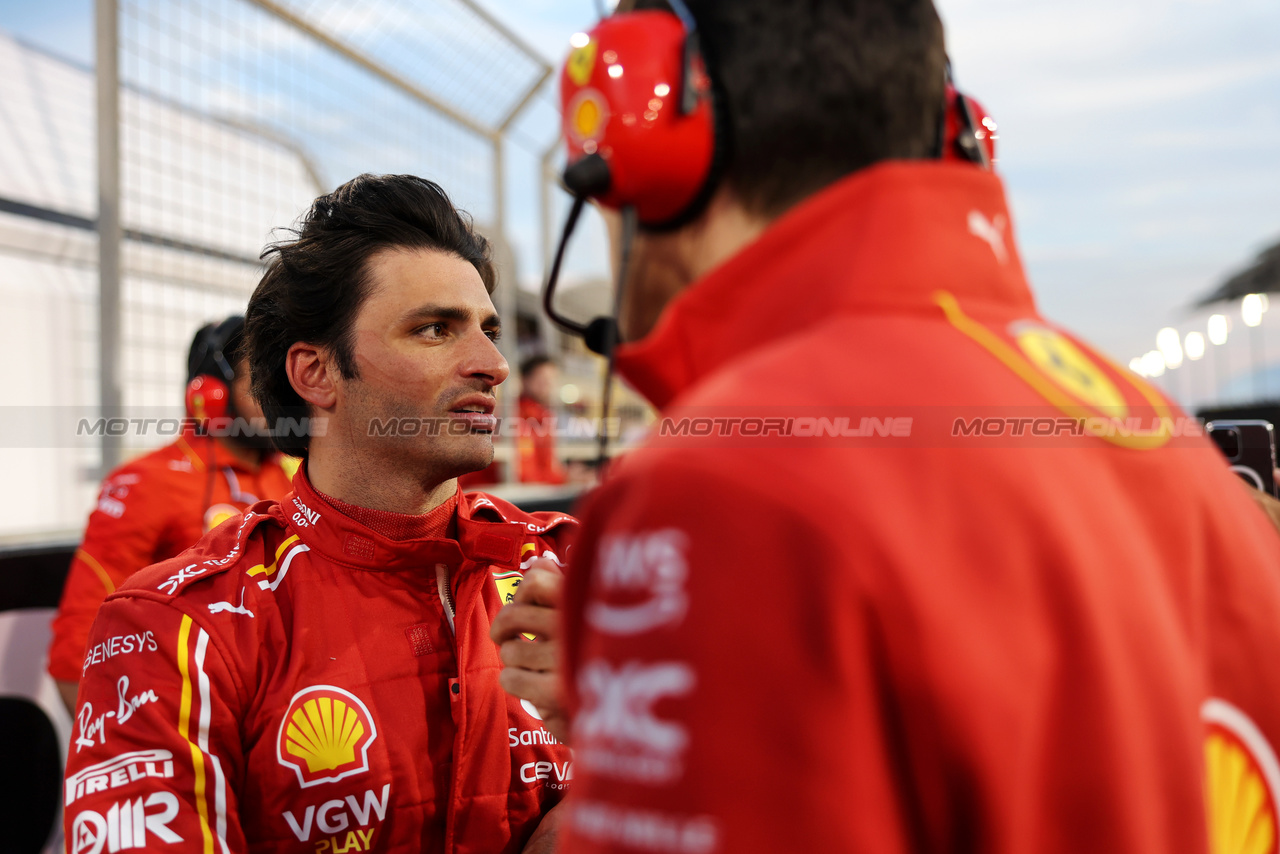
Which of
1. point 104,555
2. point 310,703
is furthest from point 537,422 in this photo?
point 310,703

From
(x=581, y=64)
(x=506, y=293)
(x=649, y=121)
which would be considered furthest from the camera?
(x=506, y=293)

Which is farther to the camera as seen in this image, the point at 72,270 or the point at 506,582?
the point at 72,270

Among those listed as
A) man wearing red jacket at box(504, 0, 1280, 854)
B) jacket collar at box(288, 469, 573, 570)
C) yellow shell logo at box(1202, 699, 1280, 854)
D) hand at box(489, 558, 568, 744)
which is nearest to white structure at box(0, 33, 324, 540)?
jacket collar at box(288, 469, 573, 570)

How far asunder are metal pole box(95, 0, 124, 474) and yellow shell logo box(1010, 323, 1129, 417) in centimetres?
341

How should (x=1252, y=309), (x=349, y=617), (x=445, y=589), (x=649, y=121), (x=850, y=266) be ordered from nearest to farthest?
(x=850, y=266)
(x=649, y=121)
(x=349, y=617)
(x=445, y=589)
(x=1252, y=309)

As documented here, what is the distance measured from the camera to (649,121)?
0.85m

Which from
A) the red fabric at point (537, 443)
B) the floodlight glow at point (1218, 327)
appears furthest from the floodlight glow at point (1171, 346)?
the red fabric at point (537, 443)

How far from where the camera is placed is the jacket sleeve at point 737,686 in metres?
0.52

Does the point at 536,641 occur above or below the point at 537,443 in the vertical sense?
below

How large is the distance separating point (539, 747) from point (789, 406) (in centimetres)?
140

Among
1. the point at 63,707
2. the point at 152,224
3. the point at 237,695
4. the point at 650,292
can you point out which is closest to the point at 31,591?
the point at 63,707

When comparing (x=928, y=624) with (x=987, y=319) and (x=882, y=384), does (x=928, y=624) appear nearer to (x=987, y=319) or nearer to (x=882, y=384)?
(x=882, y=384)

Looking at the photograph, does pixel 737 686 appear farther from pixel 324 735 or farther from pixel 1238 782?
pixel 324 735

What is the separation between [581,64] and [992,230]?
1.48 ft
